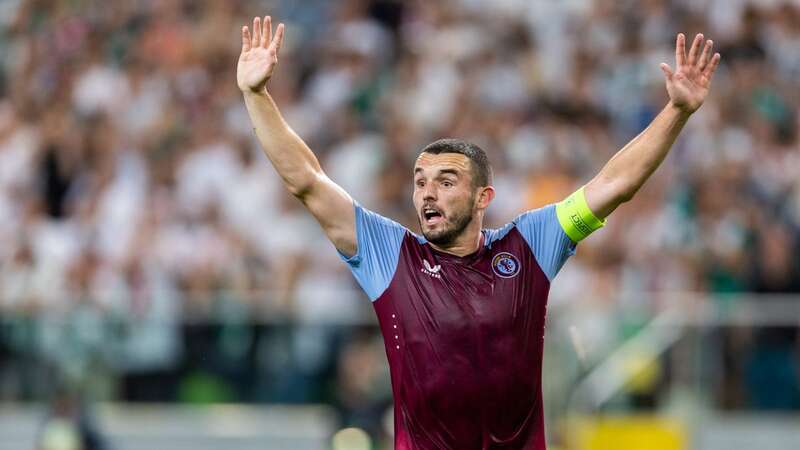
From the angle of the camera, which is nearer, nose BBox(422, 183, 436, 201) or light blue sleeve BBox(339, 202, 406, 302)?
nose BBox(422, 183, 436, 201)

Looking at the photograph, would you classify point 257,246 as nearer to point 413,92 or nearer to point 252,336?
point 252,336

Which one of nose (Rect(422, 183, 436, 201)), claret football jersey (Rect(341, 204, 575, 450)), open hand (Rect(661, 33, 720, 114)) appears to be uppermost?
open hand (Rect(661, 33, 720, 114))

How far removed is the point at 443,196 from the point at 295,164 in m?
0.68

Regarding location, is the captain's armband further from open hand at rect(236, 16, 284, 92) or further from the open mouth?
open hand at rect(236, 16, 284, 92)

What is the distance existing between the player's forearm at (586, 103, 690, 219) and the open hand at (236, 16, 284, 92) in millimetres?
1565

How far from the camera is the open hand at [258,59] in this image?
22.9 ft

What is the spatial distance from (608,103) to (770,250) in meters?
2.73

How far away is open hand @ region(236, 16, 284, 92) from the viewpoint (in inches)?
274

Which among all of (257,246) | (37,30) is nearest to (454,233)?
(257,246)

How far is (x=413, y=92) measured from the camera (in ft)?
50.9

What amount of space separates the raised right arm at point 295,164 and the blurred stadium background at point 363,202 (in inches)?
202

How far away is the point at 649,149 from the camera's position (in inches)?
270

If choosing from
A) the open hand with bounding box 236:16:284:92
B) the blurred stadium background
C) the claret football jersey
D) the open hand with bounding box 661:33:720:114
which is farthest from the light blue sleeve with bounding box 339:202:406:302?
the blurred stadium background

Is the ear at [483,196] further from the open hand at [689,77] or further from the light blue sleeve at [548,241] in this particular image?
the open hand at [689,77]
